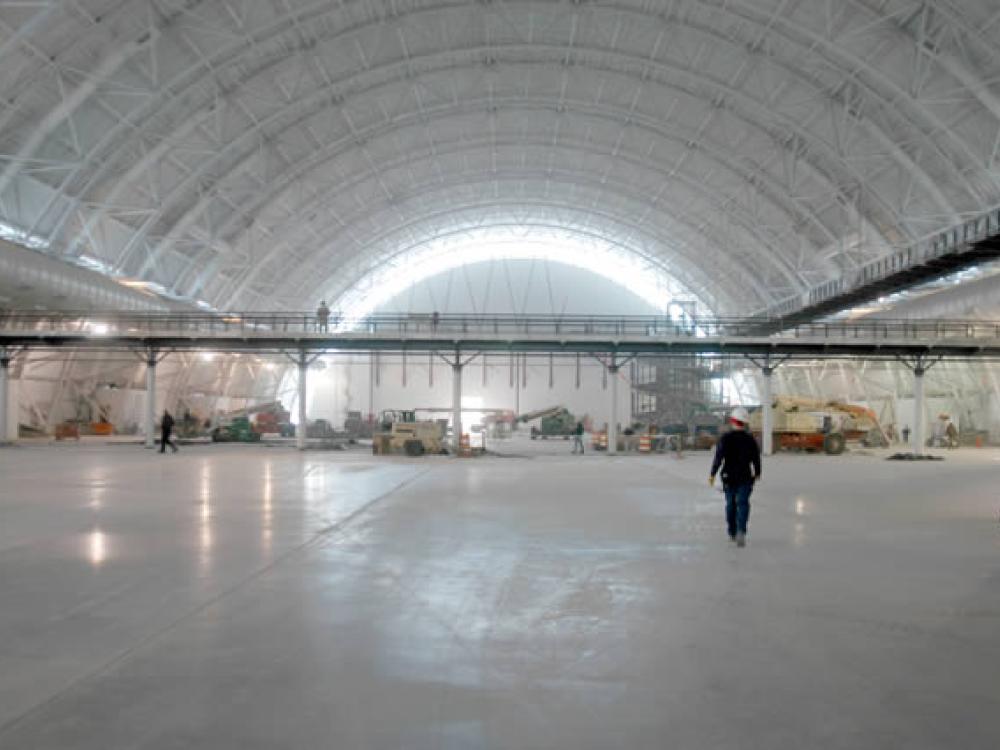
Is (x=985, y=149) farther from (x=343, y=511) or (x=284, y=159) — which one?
(x=284, y=159)

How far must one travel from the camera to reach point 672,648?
606cm

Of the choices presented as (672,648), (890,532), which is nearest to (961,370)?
(890,532)

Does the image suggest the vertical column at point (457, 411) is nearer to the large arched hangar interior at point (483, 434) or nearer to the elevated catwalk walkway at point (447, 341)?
the large arched hangar interior at point (483, 434)

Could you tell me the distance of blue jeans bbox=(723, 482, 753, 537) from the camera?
35.4 feet

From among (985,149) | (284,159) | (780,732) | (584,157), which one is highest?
(584,157)

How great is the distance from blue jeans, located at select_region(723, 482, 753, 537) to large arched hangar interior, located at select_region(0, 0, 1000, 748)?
0.08 meters

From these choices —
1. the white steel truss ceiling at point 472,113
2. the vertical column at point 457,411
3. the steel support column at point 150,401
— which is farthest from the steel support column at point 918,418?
the steel support column at point 150,401

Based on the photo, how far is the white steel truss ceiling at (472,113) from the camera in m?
27.5

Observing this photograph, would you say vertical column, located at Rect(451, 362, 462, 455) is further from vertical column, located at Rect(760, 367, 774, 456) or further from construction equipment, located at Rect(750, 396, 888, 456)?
construction equipment, located at Rect(750, 396, 888, 456)

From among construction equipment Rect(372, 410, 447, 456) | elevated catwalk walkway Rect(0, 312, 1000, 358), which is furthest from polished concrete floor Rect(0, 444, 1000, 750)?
elevated catwalk walkway Rect(0, 312, 1000, 358)

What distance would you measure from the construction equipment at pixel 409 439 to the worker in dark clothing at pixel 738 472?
23.2 meters

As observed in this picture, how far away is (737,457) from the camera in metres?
10.9

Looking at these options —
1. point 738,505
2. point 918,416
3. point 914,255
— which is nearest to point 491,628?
point 738,505

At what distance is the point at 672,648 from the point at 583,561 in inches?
142
